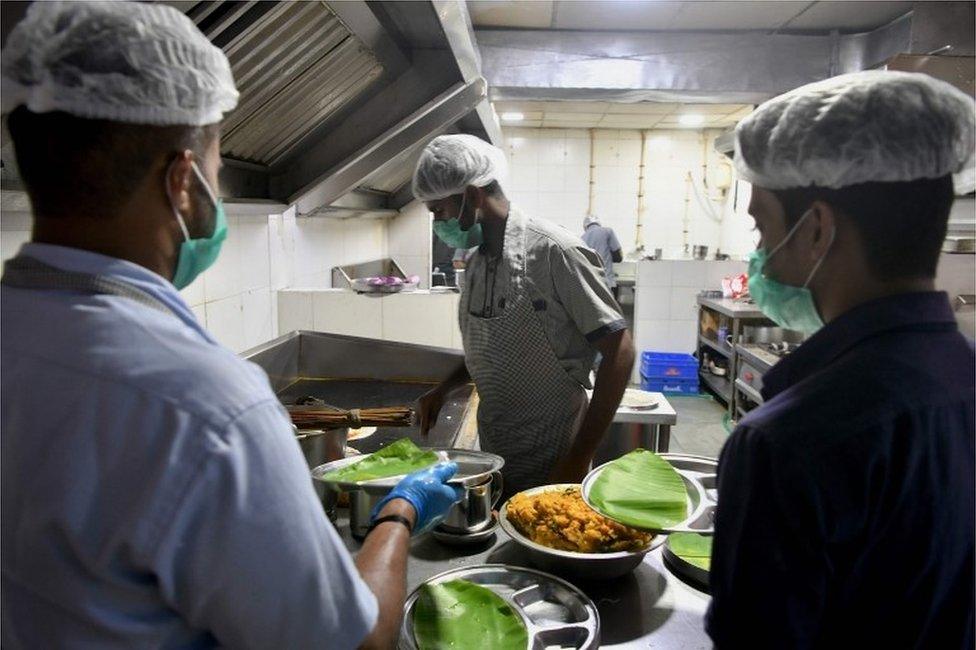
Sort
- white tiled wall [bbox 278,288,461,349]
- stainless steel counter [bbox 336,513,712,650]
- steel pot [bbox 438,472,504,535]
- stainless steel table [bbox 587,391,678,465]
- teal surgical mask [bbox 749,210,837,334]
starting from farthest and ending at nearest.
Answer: white tiled wall [bbox 278,288,461,349] → stainless steel table [bbox 587,391,678,465] → steel pot [bbox 438,472,504,535] → stainless steel counter [bbox 336,513,712,650] → teal surgical mask [bbox 749,210,837,334]

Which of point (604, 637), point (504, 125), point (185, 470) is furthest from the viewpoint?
point (504, 125)

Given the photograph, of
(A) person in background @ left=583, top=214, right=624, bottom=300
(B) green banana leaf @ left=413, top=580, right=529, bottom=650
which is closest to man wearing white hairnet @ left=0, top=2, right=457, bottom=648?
(B) green banana leaf @ left=413, top=580, right=529, bottom=650

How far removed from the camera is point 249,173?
2.46 m

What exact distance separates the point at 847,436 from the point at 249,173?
2.38m

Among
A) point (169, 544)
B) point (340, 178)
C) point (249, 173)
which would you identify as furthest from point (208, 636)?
point (340, 178)

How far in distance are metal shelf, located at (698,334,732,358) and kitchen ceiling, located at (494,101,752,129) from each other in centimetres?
230

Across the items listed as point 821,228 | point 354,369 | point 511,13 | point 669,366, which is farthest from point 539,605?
point 669,366

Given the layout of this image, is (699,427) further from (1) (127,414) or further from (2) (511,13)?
(1) (127,414)

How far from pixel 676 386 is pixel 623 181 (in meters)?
3.69

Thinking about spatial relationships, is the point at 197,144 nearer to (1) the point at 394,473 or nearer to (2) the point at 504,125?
(1) the point at 394,473

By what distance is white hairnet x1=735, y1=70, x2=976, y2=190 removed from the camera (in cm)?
69

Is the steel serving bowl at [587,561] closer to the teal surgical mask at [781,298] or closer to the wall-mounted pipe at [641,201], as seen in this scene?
the teal surgical mask at [781,298]

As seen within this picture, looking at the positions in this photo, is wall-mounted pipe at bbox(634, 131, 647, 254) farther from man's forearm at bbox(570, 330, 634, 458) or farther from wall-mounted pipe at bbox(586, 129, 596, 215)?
man's forearm at bbox(570, 330, 634, 458)

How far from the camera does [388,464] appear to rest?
1400 millimetres
